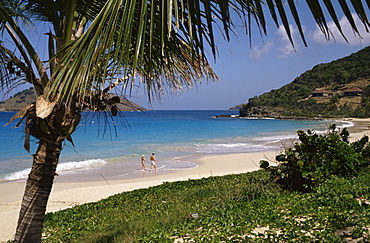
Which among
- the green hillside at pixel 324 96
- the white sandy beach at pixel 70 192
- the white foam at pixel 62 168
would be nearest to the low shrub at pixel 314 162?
the white sandy beach at pixel 70 192

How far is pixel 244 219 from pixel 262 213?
0.32 m

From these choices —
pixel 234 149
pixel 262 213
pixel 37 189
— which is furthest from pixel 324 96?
pixel 37 189

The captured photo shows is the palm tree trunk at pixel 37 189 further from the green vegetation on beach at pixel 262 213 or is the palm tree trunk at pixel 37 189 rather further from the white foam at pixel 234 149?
the white foam at pixel 234 149

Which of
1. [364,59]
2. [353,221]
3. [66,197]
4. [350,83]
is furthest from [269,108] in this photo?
[353,221]

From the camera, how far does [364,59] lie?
106812 mm

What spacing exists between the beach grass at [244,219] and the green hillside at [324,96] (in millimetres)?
86654

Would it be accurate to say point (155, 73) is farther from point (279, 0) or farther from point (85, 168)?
point (85, 168)

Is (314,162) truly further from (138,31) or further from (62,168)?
(62,168)

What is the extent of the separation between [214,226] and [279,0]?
347cm

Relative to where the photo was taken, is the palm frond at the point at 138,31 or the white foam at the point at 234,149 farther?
the white foam at the point at 234,149

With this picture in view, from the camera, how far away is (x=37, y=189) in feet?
10.7

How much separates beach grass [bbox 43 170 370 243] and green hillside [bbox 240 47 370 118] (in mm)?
86654

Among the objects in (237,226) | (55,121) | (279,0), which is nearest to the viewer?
(279,0)

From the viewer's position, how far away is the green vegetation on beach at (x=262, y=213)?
12.2 feet
